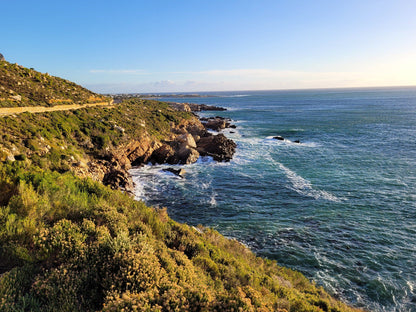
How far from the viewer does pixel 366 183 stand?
2594 centimetres

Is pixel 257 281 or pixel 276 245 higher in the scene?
pixel 257 281

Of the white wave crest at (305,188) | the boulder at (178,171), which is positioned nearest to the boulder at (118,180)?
the boulder at (178,171)

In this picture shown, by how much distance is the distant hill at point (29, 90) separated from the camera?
30422 millimetres

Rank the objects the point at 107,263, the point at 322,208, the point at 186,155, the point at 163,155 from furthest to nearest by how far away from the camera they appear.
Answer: the point at 186,155, the point at 163,155, the point at 322,208, the point at 107,263

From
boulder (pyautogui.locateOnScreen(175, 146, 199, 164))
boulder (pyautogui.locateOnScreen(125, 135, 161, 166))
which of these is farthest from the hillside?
boulder (pyautogui.locateOnScreen(175, 146, 199, 164))

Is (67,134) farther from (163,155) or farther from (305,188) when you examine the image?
(305,188)

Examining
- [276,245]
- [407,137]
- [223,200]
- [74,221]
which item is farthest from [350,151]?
[74,221]

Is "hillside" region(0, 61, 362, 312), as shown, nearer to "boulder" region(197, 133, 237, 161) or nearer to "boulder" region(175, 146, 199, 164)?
"boulder" region(175, 146, 199, 164)

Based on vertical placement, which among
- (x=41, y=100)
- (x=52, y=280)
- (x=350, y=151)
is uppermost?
(x=41, y=100)

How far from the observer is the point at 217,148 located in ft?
129

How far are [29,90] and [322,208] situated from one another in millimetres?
44076

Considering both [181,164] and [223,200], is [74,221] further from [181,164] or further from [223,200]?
[181,164]

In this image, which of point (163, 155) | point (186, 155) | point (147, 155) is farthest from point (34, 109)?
point (186, 155)

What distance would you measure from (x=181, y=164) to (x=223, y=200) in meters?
13.3
